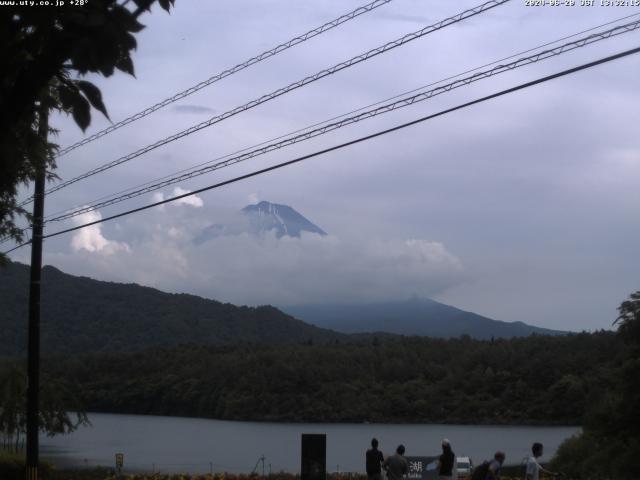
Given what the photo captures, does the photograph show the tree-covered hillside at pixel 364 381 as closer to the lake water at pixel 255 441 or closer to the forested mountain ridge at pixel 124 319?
the lake water at pixel 255 441

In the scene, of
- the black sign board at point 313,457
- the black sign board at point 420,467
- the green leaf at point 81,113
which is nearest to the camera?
the green leaf at point 81,113

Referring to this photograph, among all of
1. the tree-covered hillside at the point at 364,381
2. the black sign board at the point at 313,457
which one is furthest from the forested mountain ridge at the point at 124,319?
the black sign board at the point at 313,457

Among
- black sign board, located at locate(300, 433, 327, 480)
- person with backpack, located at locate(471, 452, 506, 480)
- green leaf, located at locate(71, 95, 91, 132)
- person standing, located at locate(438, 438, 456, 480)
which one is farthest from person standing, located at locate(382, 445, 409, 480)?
green leaf, located at locate(71, 95, 91, 132)

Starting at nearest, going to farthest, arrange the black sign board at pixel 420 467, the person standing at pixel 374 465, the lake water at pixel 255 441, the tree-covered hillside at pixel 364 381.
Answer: the person standing at pixel 374 465 → the black sign board at pixel 420 467 → the lake water at pixel 255 441 → the tree-covered hillside at pixel 364 381

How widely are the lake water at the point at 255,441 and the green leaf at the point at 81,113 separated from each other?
38068 millimetres

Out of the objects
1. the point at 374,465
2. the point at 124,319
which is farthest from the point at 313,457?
the point at 124,319

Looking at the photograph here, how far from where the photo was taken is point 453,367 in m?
77.3

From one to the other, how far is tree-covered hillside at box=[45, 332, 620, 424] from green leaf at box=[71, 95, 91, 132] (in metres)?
57.1

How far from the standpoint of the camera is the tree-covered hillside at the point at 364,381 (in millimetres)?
65938

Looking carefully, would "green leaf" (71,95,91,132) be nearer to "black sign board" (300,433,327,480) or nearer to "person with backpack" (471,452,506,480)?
"person with backpack" (471,452,506,480)

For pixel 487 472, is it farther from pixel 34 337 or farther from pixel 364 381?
pixel 364 381

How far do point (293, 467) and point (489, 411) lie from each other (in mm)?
28326

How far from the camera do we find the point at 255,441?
6116cm

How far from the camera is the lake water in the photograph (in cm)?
4738
